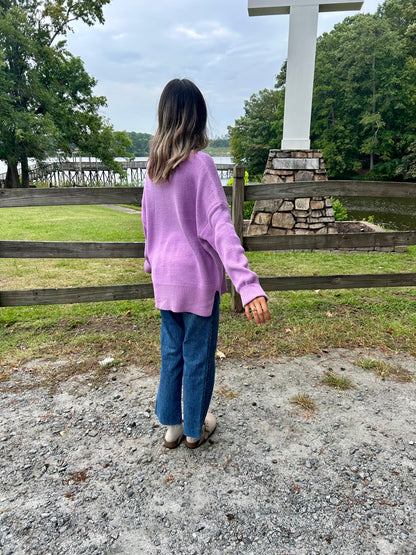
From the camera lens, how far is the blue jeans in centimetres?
192

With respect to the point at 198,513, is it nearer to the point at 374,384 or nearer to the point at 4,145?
the point at 374,384

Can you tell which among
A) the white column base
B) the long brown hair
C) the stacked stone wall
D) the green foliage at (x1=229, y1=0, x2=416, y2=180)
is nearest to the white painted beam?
the white column base

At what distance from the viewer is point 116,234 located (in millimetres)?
8039

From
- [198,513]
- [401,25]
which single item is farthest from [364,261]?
[401,25]

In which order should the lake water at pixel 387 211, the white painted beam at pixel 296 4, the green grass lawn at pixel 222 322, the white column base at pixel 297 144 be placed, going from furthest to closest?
the lake water at pixel 387 211, the white column base at pixel 297 144, the white painted beam at pixel 296 4, the green grass lawn at pixel 222 322

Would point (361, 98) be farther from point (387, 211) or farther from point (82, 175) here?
point (82, 175)

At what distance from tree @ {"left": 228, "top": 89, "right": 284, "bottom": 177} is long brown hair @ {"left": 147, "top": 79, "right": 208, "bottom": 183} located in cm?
3478

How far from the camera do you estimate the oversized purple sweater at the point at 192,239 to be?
5.41 ft

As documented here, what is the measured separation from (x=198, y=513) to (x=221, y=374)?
4.18 ft

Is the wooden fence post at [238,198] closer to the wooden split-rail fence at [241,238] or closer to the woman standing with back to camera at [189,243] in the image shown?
the wooden split-rail fence at [241,238]

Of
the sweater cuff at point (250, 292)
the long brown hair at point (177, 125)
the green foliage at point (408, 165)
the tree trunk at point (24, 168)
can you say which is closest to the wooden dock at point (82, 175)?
the tree trunk at point (24, 168)

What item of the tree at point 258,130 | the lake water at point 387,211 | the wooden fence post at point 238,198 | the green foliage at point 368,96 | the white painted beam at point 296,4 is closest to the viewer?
the wooden fence post at point 238,198

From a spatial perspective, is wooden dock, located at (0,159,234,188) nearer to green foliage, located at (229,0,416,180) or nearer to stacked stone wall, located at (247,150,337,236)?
stacked stone wall, located at (247,150,337,236)

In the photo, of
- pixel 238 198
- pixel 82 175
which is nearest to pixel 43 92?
pixel 82 175
